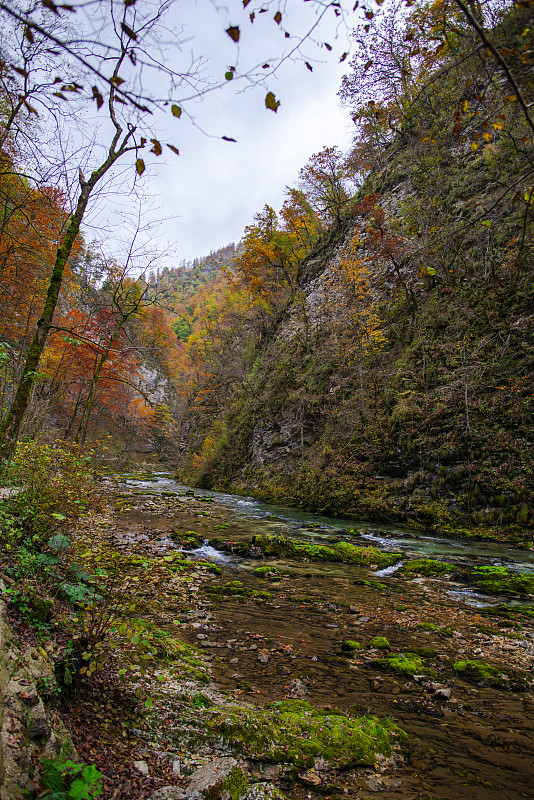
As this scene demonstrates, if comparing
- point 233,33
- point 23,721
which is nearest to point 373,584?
point 23,721

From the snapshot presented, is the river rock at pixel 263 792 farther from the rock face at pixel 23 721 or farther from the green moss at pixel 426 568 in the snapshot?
the green moss at pixel 426 568

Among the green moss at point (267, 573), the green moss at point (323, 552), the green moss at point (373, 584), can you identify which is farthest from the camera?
the green moss at point (323, 552)

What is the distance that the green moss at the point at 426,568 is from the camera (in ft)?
24.5

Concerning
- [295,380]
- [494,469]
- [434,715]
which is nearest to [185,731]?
[434,715]

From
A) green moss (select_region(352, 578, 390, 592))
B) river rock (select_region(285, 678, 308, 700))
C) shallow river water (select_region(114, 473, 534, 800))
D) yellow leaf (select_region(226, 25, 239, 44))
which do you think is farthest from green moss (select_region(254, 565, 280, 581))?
yellow leaf (select_region(226, 25, 239, 44))

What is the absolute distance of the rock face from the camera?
155 centimetres

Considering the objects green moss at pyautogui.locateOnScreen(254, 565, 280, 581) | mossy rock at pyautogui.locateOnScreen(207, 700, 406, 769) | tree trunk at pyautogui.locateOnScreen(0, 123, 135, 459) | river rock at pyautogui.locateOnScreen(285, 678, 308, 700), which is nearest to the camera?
mossy rock at pyautogui.locateOnScreen(207, 700, 406, 769)

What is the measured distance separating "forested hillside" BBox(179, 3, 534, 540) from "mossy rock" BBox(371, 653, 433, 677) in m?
4.39

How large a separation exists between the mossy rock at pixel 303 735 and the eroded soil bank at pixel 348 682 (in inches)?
2.3

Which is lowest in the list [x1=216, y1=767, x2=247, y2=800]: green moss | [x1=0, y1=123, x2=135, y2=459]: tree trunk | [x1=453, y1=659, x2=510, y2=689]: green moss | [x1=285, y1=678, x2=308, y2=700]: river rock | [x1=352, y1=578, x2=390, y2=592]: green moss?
[x1=352, y1=578, x2=390, y2=592]: green moss

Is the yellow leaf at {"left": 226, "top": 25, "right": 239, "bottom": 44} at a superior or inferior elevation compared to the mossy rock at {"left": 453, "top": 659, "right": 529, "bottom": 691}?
superior

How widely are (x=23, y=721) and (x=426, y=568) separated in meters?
7.56

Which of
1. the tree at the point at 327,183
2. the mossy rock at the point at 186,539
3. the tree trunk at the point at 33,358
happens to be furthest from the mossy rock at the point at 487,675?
the tree at the point at 327,183

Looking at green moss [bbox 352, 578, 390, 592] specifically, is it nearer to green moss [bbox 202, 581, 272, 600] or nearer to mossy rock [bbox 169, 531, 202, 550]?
green moss [bbox 202, 581, 272, 600]
